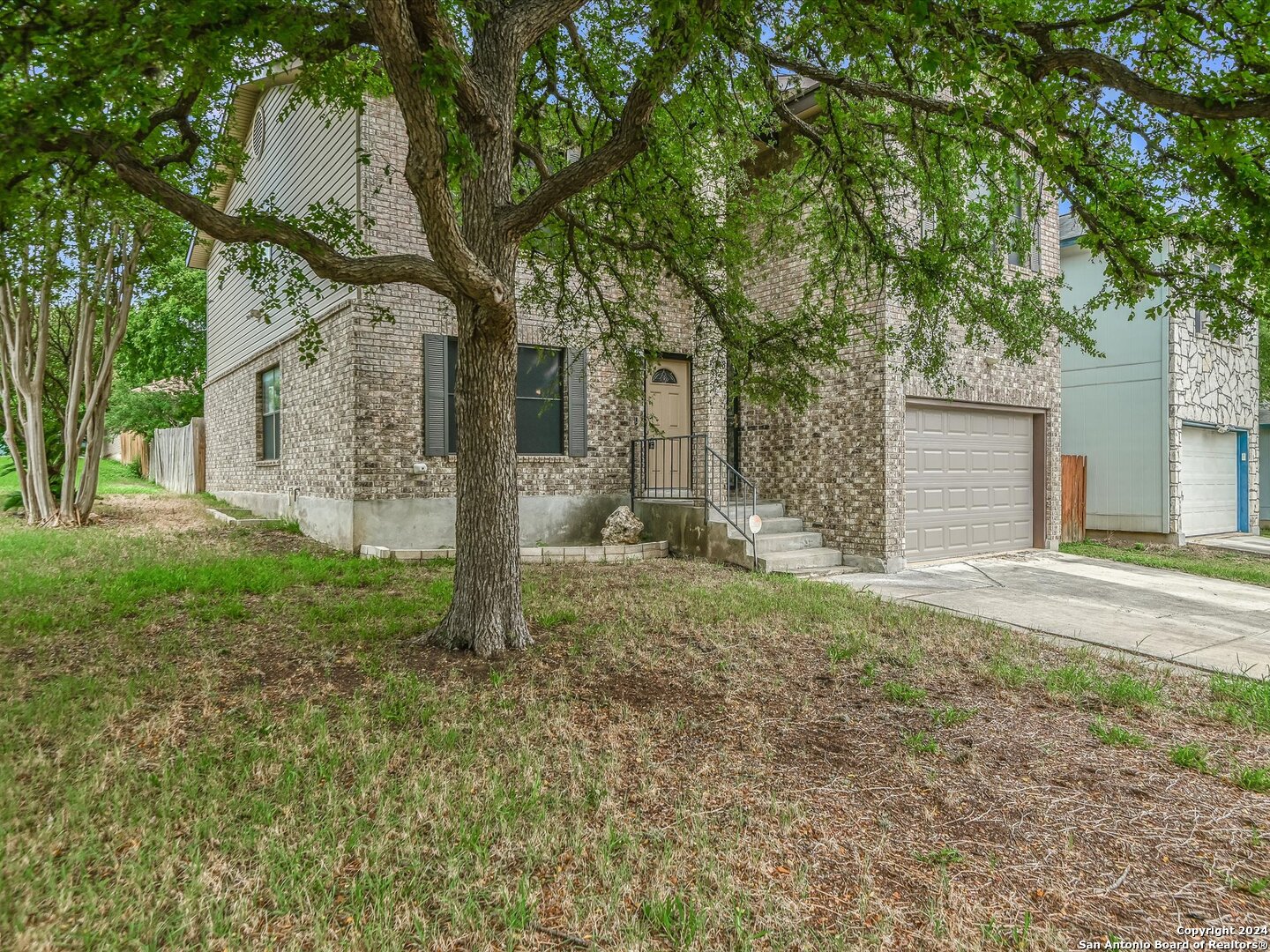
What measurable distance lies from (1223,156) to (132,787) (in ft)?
20.8

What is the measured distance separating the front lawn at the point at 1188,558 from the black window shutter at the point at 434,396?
953 centimetres

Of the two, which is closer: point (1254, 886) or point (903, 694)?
point (1254, 886)

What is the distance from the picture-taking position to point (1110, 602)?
272 inches

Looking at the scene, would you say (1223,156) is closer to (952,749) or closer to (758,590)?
(952,749)

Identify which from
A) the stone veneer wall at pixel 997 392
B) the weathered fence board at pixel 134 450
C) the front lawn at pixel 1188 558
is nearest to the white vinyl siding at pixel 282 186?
the stone veneer wall at pixel 997 392

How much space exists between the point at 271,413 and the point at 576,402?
5.85 meters

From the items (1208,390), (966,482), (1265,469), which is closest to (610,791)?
(966,482)

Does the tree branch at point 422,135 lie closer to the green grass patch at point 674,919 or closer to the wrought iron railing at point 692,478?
the green grass patch at point 674,919

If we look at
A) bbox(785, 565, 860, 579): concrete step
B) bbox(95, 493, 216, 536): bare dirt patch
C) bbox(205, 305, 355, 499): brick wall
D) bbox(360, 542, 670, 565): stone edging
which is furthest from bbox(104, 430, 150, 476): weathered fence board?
bbox(785, 565, 860, 579): concrete step

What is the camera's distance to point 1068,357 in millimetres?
13945

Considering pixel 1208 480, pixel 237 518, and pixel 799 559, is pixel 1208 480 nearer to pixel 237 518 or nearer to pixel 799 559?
pixel 799 559

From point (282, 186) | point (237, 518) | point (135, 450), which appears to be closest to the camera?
point (237, 518)

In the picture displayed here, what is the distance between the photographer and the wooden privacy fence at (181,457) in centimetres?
1684

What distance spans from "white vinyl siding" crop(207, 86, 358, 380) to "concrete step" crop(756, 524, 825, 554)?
5.91 meters
